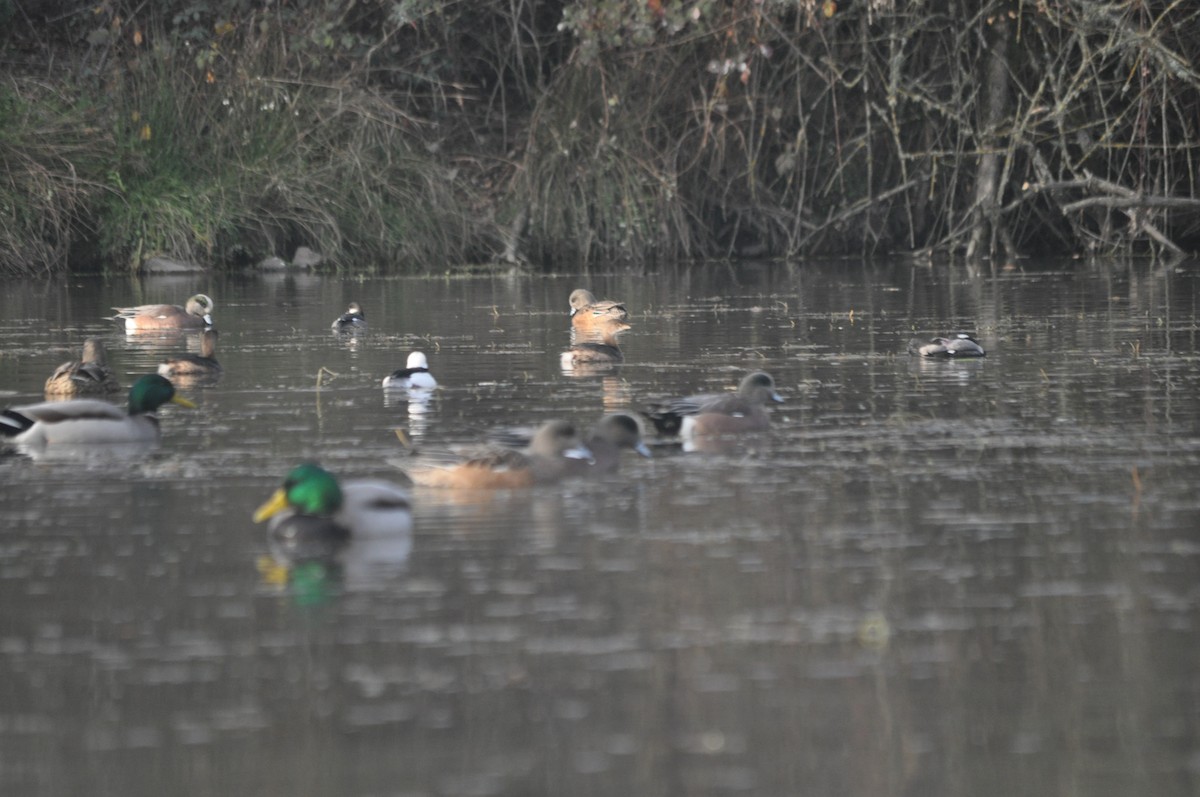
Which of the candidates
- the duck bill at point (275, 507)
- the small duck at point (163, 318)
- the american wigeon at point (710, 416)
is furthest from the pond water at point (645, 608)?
the small duck at point (163, 318)

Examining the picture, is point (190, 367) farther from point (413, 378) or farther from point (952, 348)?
point (952, 348)

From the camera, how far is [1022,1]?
23594 millimetres

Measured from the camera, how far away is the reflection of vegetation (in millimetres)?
24422

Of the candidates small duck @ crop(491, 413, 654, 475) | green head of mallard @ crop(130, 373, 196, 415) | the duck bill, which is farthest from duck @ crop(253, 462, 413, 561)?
green head of mallard @ crop(130, 373, 196, 415)

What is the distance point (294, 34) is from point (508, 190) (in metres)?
3.31

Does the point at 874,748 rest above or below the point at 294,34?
below

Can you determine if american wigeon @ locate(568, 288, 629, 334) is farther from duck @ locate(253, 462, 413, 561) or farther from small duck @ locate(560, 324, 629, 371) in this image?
duck @ locate(253, 462, 413, 561)

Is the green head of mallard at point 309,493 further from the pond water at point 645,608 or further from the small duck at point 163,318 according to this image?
the small duck at point 163,318

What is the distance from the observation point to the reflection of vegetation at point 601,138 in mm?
24422

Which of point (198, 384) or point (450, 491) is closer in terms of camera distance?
point (450, 491)

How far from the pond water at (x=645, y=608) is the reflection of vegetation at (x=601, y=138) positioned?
42.0ft

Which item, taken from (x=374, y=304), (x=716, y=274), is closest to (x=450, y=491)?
(x=374, y=304)

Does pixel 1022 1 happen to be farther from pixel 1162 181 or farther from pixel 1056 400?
pixel 1056 400

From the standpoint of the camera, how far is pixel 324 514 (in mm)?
7438
